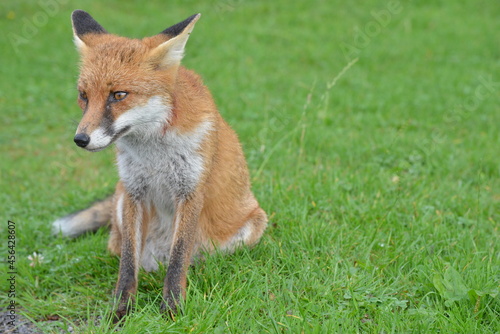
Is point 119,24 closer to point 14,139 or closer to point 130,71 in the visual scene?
point 14,139

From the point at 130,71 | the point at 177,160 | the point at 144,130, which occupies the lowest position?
the point at 177,160

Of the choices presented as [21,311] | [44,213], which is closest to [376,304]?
[21,311]

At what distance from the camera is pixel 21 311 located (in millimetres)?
3881

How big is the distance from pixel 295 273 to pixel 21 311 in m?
2.09

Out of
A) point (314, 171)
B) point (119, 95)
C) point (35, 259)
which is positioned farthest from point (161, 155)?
point (314, 171)

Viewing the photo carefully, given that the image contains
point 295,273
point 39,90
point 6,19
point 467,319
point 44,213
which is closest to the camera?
point 467,319

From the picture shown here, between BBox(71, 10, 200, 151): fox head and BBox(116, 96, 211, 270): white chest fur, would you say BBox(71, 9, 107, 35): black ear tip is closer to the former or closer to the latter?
BBox(71, 10, 200, 151): fox head

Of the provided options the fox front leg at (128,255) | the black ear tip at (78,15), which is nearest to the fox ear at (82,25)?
the black ear tip at (78,15)

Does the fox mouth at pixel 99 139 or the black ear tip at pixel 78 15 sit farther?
the black ear tip at pixel 78 15

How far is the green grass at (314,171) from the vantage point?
144 inches

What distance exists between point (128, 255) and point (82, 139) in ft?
3.66

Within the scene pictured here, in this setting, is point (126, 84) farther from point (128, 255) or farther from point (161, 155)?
point (128, 255)

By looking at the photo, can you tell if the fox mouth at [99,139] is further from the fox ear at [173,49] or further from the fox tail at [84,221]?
the fox tail at [84,221]

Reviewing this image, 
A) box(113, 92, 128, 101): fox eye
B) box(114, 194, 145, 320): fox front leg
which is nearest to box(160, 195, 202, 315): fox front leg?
box(114, 194, 145, 320): fox front leg
